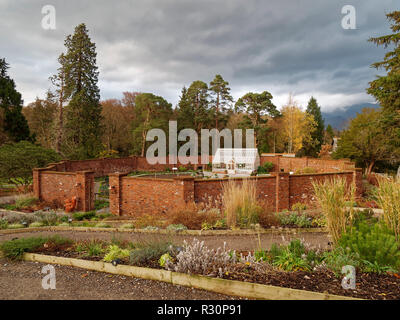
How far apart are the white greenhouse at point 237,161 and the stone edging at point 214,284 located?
19.5m

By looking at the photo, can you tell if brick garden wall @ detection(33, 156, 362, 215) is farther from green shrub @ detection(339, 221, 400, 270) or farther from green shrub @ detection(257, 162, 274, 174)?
green shrub @ detection(257, 162, 274, 174)

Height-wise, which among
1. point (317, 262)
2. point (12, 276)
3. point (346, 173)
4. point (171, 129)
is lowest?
point (12, 276)

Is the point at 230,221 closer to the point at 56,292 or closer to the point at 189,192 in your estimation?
the point at 189,192

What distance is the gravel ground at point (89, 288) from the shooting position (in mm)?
3186

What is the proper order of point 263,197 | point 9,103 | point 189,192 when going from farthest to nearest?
point 9,103 → point 263,197 → point 189,192

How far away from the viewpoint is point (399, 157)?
19.9 meters

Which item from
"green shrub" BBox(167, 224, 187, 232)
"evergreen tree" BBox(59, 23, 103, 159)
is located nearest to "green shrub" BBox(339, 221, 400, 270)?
"green shrub" BBox(167, 224, 187, 232)

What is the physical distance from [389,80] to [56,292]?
1589cm

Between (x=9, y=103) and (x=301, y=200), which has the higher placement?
(x=9, y=103)

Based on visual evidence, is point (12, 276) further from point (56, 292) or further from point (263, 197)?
point (263, 197)

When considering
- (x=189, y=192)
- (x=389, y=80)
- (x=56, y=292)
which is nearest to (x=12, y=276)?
(x=56, y=292)

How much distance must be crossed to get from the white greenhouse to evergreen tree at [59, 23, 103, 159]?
37.0ft

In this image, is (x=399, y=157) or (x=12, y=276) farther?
(x=399, y=157)
